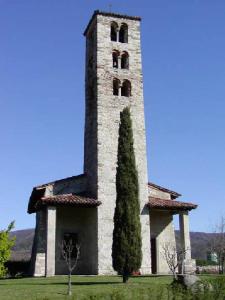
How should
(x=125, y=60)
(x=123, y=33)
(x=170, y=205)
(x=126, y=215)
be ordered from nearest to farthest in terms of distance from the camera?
(x=126, y=215) → (x=170, y=205) → (x=125, y=60) → (x=123, y=33)

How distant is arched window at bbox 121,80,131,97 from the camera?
29.1m

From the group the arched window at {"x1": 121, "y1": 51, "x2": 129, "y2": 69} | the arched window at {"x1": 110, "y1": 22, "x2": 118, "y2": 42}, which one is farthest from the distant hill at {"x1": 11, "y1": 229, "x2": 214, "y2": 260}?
the arched window at {"x1": 110, "y1": 22, "x2": 118, "y2": 42}

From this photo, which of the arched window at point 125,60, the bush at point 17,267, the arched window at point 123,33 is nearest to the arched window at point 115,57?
the arched window at point 125,60

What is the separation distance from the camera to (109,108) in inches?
1098

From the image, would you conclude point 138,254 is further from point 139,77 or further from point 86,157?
point 139,77

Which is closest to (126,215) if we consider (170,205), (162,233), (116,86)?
(170,205)

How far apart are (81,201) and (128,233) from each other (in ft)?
20.4

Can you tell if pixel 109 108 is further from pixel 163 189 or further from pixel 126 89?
pixel 163 189

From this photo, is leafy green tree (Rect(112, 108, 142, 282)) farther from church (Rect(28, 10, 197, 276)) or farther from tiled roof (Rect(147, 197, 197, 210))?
tiled roof (Rect(147, 197, 197, 210))

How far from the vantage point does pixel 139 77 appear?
2955cm

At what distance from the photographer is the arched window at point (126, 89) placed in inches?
1145

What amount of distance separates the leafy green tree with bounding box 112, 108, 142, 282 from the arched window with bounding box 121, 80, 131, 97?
8.21 metres

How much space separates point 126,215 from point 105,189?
6.57m

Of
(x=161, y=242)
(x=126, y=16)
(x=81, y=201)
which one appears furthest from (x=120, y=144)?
(x=126, y=16)
